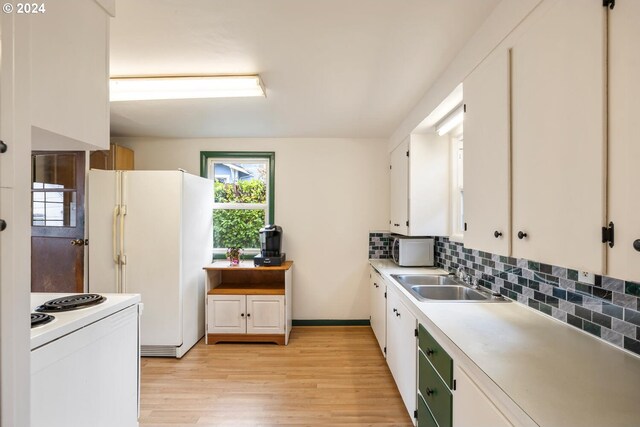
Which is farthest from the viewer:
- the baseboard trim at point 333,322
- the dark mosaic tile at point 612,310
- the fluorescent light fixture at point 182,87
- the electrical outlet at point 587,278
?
the baseboard trim at point 333,322

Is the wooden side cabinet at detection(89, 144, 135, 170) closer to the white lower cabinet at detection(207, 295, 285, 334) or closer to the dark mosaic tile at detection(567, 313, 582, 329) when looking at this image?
the white lower cabinet at detection(207, 295, 285, 334)

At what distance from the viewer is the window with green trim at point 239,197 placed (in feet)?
12.3

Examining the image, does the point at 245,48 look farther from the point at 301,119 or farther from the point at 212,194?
the point at 212,194

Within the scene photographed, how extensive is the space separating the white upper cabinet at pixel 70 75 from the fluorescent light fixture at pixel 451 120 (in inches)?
78.5

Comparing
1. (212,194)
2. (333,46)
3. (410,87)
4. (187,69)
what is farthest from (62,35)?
(212,194)

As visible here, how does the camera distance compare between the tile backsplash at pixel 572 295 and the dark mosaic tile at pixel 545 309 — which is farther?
the dark mosaic tile at pixel 545 309

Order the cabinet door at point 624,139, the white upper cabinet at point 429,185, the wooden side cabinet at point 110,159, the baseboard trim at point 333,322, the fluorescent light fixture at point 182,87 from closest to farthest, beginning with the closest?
the cabinet door at point 624,139 → the fluorescent light fixture at point 182,87 → the white upper cabinet at point 429,185 → the wooden side cabinet at point 110,159 → the baseboard trim at point 333,322

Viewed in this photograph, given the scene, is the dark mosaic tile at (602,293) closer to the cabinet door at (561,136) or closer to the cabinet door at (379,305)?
the cabinet door at (561,136)

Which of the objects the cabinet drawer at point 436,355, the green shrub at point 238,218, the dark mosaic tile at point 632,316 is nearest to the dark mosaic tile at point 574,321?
the dark mosaic tile at point 632,316

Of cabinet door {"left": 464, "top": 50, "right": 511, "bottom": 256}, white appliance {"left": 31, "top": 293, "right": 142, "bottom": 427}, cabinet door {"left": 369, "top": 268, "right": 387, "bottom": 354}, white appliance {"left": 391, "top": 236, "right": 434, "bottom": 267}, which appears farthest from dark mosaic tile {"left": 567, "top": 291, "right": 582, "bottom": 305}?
white appliance {"left": 31, "top": 293, "right": 142, "bottom": 427}

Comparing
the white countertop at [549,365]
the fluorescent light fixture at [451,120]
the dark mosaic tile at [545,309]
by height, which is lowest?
the white countertop at [549,365]

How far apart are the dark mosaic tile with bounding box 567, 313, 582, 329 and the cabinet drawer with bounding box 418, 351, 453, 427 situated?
2.16 feet

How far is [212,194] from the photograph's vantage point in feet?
11.9

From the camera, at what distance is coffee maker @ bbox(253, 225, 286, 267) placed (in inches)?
129
